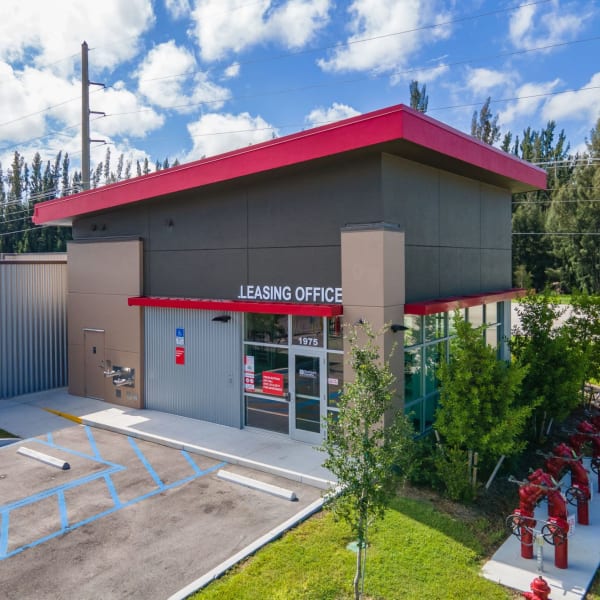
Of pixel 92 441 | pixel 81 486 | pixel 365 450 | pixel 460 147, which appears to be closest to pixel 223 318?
pixel 92 441

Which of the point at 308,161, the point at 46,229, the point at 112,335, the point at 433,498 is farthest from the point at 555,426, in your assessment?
the point at 46,229

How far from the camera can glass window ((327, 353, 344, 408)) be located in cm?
1181

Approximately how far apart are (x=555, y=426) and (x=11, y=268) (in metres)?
16.7

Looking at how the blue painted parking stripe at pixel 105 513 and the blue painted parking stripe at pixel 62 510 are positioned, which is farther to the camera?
the blue painted parking stripe at pixel 62 510

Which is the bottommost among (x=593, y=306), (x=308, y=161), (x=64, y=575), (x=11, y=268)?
(x=64, y=575)

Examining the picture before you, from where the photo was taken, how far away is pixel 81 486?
10250 mm

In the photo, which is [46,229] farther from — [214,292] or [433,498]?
[433,498]

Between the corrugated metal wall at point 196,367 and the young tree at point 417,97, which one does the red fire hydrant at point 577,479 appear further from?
the young tree at point 417,97

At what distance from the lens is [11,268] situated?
16969mm

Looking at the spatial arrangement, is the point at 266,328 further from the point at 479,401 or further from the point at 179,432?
the point at 479,401

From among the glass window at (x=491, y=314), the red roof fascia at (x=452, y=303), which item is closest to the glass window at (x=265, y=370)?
the red roof fascia at (x=452, y=303)

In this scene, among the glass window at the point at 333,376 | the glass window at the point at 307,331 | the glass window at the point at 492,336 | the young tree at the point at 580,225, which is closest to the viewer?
the glass window at the point at 333,376

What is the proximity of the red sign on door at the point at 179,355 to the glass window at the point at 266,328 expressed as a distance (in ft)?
7.16

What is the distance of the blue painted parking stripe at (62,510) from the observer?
343 inches
